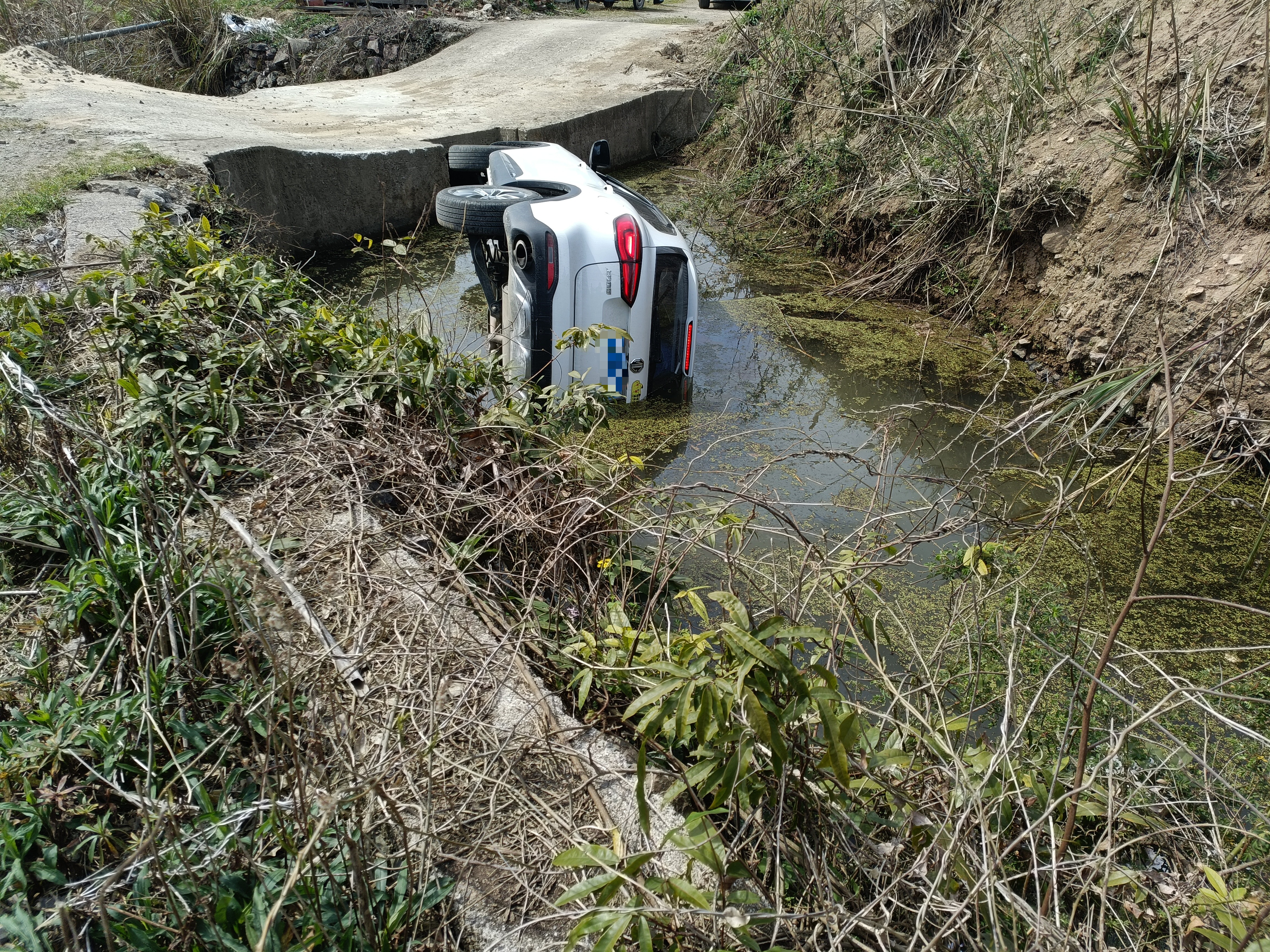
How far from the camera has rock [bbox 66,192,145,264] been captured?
135 inches

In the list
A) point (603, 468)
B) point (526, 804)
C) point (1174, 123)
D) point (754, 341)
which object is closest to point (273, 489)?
point (603, 468)

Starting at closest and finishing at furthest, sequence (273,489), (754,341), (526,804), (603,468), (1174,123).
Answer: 1. (526,804)
2. (273,489)
3. (603,468)
4. (1174,123)
5. (754,341)

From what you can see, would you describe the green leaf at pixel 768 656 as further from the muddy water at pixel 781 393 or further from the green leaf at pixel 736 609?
the muddy water at pixel 781 393

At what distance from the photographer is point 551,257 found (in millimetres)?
3645

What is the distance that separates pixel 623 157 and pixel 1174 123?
242 inches

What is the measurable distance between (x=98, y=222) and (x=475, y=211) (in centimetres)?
189

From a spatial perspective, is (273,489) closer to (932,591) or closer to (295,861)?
(295,861)

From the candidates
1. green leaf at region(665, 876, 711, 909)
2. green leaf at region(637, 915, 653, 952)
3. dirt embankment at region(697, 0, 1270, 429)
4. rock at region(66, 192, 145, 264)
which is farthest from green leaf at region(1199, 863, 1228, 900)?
rock at region(66, 192, 145, 264)

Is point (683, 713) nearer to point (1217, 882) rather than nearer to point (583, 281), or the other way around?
point (1217, 882)

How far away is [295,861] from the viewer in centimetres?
119

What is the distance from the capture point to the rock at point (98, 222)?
3420 mm

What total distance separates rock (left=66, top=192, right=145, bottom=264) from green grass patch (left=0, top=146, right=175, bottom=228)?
11 centimetres

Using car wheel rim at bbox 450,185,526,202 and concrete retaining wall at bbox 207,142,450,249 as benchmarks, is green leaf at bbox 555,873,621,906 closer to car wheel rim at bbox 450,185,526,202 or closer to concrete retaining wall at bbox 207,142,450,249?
car wheel rim at bbox 450,185,526,202

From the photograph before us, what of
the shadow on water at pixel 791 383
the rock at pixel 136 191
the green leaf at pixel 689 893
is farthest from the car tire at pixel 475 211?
the green leaf at pixel 689 893
